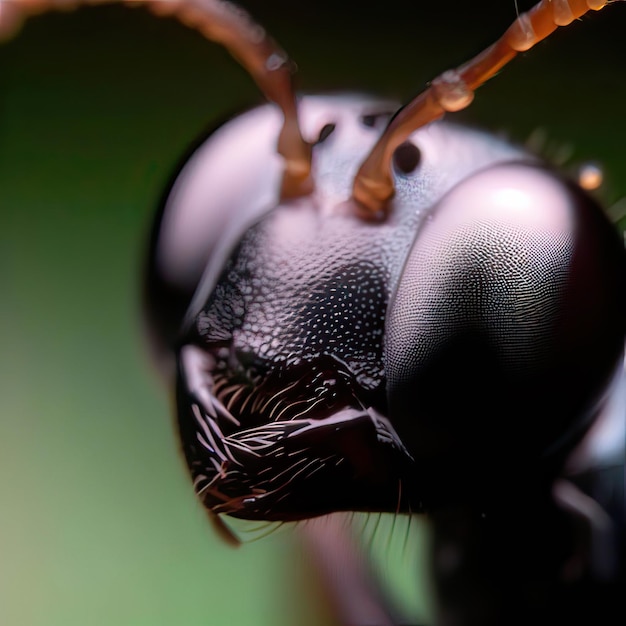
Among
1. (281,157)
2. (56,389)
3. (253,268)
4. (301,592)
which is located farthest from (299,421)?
(56,389)

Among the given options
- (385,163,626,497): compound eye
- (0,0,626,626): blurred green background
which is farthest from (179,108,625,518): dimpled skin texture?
(0,0,626,626): blurred green background

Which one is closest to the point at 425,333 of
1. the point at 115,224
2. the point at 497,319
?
the point at 497,319

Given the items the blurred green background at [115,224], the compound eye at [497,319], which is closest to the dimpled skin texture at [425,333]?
the compound eye at [497,319]

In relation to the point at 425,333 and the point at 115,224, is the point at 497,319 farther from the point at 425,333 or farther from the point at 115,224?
the point at 115,224

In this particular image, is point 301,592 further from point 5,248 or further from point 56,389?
point 5,248

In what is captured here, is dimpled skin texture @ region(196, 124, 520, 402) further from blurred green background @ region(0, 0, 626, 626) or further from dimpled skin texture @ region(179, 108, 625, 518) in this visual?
blurred green background @ region(0, 0, 626, 626)

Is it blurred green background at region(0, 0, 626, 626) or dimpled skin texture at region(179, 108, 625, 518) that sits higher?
blurred green background at region(0, 0, 626, 626)
